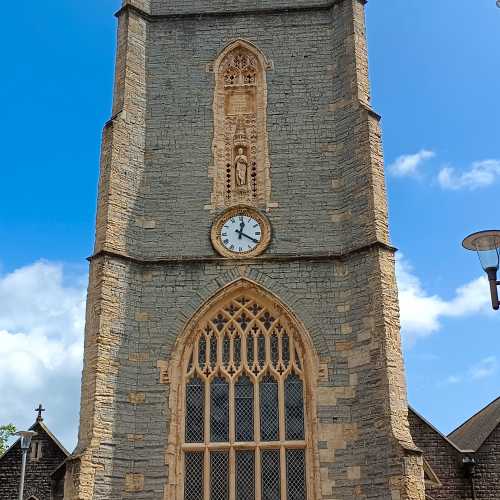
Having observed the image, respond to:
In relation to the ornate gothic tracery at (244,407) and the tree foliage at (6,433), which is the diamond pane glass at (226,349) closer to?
the ornate gothic tracery at (244,407)

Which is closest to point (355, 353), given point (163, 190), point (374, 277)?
point (374, 277)

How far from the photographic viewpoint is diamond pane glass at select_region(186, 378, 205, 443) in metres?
15.5

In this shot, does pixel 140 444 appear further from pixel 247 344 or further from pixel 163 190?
pixel 163 190

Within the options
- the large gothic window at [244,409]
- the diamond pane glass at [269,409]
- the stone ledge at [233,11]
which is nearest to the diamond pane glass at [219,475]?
the large gothic window at [244,409]

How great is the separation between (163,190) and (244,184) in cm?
185

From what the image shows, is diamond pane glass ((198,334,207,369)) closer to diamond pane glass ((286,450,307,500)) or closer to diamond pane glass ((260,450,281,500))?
diamond pane glass ((260,450,281,500))

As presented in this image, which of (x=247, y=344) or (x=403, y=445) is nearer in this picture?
(x=403, y=445)

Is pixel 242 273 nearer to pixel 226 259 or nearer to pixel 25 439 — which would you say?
pixel 226 259

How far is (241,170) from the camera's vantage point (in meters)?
18.0

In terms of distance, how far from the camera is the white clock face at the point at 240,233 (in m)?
17.1

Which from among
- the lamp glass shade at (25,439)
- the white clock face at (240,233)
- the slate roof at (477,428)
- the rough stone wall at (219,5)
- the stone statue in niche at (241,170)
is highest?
the rough stone wall at (219,5)

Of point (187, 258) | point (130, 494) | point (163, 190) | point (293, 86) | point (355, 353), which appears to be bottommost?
point (130, 494)

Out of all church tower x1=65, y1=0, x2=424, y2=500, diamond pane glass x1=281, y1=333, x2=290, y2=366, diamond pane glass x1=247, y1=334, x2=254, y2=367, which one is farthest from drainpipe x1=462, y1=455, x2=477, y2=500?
diamond pane glass x1=247, y1=334, x2=254, y2=367

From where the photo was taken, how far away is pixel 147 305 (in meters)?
16.5
